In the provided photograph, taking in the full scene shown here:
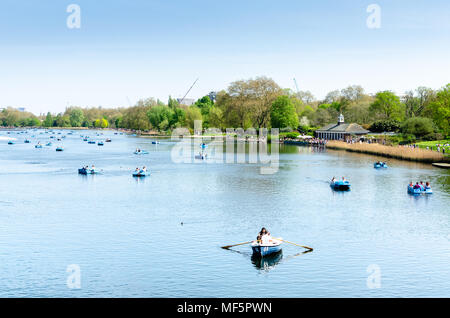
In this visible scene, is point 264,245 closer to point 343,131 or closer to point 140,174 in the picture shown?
point 140,174

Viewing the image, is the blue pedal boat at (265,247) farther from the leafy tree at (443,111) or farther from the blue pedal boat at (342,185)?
the leafy tree at (443,111)

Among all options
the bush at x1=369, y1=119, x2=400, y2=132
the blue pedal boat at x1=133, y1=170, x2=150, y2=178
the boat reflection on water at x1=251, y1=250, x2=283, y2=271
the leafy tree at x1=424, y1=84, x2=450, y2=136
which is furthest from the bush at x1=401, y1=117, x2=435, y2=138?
the boat reflection on water at x1=251, y1=250, x2=283, y2=271

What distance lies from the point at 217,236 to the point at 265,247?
334 inches

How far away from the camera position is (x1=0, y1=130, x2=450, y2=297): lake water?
110 feet

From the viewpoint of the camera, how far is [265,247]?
38.8 metres

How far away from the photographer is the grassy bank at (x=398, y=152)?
110056mm

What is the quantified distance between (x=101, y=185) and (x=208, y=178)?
67.4ft

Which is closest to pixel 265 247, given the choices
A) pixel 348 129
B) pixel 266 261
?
pixel 266 261

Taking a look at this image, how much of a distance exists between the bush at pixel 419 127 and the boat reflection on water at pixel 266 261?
4734 inches

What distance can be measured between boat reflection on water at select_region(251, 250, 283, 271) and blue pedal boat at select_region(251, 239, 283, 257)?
27cm

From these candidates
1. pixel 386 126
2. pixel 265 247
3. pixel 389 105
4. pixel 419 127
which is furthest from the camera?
pixel 389 105
